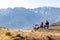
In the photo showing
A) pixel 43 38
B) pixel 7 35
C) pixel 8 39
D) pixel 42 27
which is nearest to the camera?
pixel 8 39

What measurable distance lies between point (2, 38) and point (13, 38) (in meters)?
1.23

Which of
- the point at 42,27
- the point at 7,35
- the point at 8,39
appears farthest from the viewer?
the point at 42,27

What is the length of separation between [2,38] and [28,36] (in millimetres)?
3735

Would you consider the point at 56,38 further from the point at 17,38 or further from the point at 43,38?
the point at 17,38

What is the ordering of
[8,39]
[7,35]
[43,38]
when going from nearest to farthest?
[8,39] → [7,35] → [43,38]

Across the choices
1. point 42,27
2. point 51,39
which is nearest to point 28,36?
point 51,39

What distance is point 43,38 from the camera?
2883cm

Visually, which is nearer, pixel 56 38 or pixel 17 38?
pixel 17 38

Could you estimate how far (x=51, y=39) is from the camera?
96.2 feet

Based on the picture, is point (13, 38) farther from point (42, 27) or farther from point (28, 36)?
point (42, 27)

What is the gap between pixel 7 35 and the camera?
1066 inches

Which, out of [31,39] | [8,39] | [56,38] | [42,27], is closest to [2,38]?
[8,39]

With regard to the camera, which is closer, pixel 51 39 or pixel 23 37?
pixel 23 37

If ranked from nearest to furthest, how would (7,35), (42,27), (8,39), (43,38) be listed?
(8,39) → (7,35) → (43,38) → (42,27)
